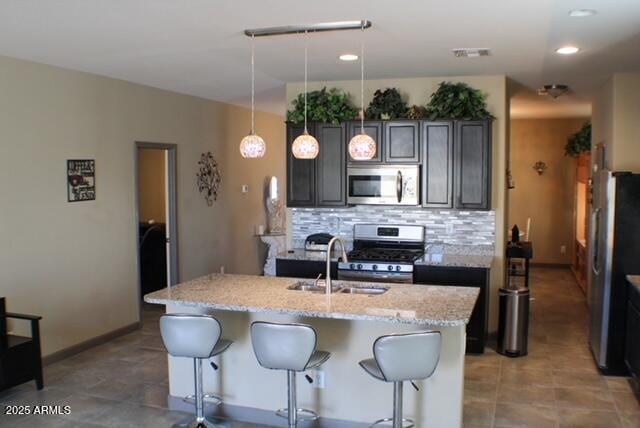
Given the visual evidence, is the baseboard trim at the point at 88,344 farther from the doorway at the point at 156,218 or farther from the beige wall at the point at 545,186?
the beige wall at the point at 545,186

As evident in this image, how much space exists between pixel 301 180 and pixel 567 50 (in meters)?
2.76

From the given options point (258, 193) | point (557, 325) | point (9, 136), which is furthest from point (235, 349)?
point (258, 193)

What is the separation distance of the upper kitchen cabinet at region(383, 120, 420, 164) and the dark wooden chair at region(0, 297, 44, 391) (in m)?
3.43

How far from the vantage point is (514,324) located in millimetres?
5516

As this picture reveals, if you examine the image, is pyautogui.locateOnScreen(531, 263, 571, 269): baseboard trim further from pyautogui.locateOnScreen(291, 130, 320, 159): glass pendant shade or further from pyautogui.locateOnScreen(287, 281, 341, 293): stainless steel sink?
pyautogui.locateOnScreen(291, 130, 320, 159): glass pendant shade

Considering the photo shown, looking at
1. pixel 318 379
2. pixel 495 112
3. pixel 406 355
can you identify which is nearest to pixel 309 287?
pixel 318 379

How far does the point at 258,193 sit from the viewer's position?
909 centimetres

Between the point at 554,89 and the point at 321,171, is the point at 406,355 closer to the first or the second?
the point at 321,171

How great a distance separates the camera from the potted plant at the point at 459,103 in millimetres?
5688

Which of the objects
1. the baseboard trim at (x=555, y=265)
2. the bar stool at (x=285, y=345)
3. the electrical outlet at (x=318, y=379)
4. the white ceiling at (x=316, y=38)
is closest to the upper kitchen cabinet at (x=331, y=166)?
the white ceiling at (x=316, y=38)

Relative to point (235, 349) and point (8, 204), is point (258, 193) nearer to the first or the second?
point (8, 204)

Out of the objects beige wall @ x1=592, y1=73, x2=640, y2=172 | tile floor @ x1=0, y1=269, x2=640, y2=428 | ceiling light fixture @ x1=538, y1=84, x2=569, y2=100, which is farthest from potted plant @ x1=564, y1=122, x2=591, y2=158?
tile floor @ x1=0, y1=269, x2=640, y2=428

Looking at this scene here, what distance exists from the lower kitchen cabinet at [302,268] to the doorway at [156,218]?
157 cm

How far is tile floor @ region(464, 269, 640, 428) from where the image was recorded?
4172 millimetres
